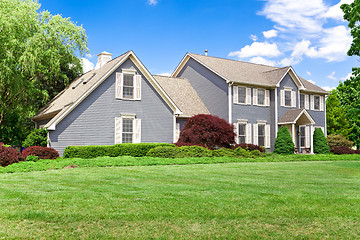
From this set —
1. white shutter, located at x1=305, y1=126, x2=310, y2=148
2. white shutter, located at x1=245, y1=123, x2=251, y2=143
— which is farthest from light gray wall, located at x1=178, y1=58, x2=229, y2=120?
white shutter, located at x1=305, y1=126, x2=310, y2=148

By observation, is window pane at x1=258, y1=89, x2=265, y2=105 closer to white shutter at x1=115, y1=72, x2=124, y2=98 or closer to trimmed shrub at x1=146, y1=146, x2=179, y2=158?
white shutter at x1=115, y1=72, x2=124, y2=98

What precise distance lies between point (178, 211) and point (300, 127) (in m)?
28.0

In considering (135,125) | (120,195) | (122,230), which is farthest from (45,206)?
(135,125)

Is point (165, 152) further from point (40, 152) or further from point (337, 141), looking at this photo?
point (337, 141)

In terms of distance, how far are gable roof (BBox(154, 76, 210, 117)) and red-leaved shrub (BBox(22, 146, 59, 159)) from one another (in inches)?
424

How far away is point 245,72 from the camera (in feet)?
103

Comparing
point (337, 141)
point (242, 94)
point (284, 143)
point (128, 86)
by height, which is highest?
point (242, 94)

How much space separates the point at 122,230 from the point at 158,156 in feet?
47.6

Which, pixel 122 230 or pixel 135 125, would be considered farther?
pixel 135 125

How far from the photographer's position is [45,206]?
6.55m

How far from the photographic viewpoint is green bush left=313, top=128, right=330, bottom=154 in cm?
3075

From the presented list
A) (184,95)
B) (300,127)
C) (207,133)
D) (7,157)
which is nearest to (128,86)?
(207,133)

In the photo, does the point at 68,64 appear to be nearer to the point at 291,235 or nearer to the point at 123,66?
the point at 123,66

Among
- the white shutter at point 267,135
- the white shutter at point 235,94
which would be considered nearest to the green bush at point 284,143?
the white shutter at point 267,135
